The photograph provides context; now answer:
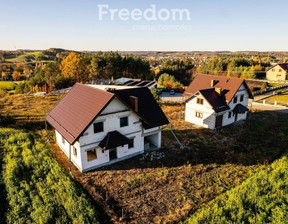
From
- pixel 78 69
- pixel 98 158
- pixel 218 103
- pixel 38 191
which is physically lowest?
pixel 38 191

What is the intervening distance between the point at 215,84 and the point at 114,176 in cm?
2391

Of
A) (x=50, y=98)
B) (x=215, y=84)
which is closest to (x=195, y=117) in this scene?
(x=215, y=84)

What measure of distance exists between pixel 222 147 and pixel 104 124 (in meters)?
14.4

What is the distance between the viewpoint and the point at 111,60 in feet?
207

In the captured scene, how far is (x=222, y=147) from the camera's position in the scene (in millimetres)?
23391

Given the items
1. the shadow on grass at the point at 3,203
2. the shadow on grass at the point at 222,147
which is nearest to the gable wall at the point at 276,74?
the shadow on grass at the point at 222,147

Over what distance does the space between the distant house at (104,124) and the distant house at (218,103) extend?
1030 cm

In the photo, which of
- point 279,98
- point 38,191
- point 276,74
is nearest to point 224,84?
point 279,98

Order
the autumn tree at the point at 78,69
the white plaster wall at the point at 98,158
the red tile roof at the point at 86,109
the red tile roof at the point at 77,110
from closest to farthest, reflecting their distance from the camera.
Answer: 1. the red tile roof at the point at 77,110
2. the red tile roof at the point at 86,109
3. the white plaster wall at the point at 98,158
4. the autumn tree at the point at 78,69

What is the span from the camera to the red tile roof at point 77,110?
56.3 feet

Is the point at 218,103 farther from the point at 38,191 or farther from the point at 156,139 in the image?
the point at 38,191

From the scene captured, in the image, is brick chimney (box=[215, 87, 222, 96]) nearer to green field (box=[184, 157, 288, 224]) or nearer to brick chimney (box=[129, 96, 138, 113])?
green field (box=[184, 157, 288, 224])

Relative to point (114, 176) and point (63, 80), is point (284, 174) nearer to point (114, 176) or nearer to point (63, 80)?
point (114, 176)

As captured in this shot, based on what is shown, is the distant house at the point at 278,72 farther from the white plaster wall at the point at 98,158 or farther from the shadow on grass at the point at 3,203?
the shadow on grass at the point at 3,203
